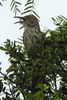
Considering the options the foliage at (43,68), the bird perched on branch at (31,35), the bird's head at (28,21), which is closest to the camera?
the foliage at (43,68)

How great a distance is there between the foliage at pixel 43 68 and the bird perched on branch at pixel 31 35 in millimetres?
50

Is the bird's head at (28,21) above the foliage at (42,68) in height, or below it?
above

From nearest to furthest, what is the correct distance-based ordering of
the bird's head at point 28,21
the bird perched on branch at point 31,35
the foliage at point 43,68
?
the foliage at point 43,68, the bird perched on branch at point 31,35, the bird's head at point 28,21

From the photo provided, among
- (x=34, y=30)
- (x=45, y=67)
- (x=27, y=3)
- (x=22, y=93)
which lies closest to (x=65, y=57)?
(x=45, y=67)

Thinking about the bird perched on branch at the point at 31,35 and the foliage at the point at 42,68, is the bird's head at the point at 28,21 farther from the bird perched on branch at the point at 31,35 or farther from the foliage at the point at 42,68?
the foliage at the point at 42,68

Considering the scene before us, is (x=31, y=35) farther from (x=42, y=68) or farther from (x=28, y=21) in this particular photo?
(x=42, y=68)

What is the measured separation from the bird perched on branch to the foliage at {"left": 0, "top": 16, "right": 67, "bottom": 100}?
50 mm

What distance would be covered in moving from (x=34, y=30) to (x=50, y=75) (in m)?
0.55

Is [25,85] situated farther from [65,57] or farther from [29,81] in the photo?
[65,57]

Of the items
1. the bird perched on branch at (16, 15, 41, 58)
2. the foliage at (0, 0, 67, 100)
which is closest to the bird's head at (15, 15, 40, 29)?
the bird perched on branch at (16, 15, 41, 58)

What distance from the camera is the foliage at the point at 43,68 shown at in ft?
4.32

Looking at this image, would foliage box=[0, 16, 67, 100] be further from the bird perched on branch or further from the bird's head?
the bird's head

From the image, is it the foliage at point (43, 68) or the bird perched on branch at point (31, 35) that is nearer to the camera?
the foliage at point (43, 68)

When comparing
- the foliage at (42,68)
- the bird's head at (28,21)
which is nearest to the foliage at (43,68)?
the foliage at (42,68)
